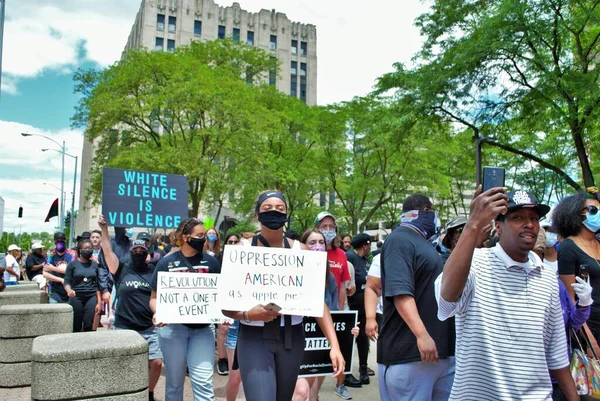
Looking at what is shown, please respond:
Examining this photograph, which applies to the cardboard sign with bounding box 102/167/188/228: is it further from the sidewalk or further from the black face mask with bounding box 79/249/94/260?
the sidewalk

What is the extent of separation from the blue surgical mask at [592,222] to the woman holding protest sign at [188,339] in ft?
11.3

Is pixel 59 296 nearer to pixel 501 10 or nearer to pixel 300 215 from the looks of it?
pixel 501 10

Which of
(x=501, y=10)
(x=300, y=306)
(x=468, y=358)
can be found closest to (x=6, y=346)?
(x=300, y=306)

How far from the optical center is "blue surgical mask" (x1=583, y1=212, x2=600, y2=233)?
444 centimetres

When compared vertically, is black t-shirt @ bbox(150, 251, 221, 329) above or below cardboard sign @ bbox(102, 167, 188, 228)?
below

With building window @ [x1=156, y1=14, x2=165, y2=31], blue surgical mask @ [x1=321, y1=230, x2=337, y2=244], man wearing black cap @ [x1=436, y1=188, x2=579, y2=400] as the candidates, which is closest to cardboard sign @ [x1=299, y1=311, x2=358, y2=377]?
blue surgical mask @ [x1=321, y1=230, x2=337, y2=244]

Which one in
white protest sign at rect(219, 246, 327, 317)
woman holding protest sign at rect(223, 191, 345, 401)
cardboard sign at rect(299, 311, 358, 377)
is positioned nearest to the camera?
woman holding protest sign at rect(223, 191, 345, 401)

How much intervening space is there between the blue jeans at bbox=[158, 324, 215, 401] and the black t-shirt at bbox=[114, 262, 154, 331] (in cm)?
114


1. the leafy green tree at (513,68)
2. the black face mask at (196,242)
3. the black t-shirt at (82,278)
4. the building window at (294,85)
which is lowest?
the black t-shirt at (82,278)

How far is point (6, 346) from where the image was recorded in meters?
7.04

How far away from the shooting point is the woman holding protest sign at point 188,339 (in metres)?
4.83

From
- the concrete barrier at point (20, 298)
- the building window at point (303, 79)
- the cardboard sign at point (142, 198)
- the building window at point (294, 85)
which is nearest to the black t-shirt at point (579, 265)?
the cardboard sign at point (142, 198)

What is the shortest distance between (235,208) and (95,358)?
29.2 metres

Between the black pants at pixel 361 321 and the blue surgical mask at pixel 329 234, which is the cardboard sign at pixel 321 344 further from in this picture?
the black pants at pixel 361 321
